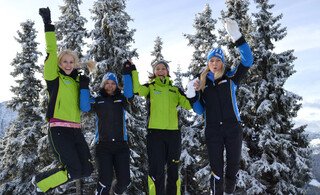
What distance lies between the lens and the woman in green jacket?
7762 millimetres

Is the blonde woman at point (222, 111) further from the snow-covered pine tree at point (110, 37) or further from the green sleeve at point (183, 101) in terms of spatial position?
the snow-covered pine tree at point (110, 37)

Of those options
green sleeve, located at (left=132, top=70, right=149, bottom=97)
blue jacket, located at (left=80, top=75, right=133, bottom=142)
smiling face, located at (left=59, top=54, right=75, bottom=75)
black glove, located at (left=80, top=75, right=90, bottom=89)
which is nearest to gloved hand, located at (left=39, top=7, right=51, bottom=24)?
smiling face, located at (left=59, top=54, right=75, bottom=75)

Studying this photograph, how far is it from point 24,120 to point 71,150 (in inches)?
911

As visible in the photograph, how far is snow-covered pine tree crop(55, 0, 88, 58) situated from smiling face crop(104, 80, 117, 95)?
1530cm

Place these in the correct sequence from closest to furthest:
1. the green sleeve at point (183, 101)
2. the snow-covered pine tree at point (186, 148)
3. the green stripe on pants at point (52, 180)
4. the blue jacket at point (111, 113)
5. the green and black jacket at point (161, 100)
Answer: the green stripe on pants at point (52, 180) < the blue jacket at point (111, 113) < the green and black jacket at point (161, 100) < the green sleeve at point (183, 101) < the snow-covered pine tree at point (186, 148)

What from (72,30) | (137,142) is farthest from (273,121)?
(72,30)

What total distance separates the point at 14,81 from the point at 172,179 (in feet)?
80.1

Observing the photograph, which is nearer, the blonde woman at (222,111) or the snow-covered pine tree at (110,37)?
the blonde woman at (222,111)

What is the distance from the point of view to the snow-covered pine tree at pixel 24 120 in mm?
26234

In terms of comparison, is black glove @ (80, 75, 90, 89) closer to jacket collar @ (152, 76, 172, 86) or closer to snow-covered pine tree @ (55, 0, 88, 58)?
jacket collar @ (152, 76, 172, 86)

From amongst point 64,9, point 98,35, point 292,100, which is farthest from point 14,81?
point 292,100

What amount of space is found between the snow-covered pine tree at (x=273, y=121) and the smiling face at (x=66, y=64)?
660 inches

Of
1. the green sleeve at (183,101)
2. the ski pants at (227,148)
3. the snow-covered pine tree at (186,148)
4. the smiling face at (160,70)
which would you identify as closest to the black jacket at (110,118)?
the smiling face at (160,70)

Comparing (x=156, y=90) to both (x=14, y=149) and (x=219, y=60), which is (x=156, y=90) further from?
(x=14, y=149)
